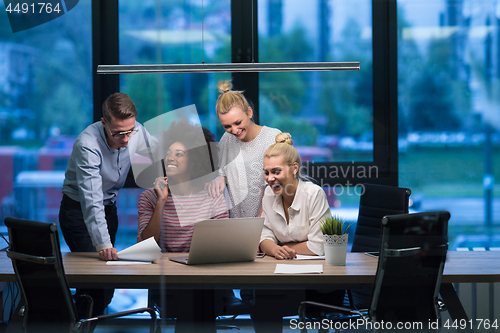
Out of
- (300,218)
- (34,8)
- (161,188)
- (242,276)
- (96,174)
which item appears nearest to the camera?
(242,276)

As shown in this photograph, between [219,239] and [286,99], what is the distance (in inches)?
63.3

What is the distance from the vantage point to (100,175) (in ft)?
8.57

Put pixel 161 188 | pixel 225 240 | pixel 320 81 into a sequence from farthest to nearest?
1. pixel 320 81
2. pixel 161 188
3. pixel 225 240

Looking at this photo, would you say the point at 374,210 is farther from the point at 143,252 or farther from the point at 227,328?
the point at 143,252

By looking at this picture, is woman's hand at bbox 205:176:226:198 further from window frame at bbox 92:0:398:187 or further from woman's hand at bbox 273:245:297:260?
window frame at bbox 92:0:398:187

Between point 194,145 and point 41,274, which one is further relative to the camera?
point 194,145

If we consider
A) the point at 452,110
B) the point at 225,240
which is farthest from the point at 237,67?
the point at 452,110

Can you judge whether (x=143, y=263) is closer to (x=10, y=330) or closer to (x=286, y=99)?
(x=10, y=330)

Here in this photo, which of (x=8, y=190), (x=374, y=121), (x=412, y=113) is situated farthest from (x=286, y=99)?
(x=8, y=190)

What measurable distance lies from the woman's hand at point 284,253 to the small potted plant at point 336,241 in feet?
0.69

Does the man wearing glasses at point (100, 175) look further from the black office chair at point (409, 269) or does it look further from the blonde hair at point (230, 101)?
the black office chair at point (409, 269)

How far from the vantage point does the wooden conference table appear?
6.37 feet

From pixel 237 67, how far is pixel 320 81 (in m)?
0.75

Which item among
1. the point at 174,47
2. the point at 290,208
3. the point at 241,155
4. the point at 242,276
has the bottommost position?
the point at 242,276
